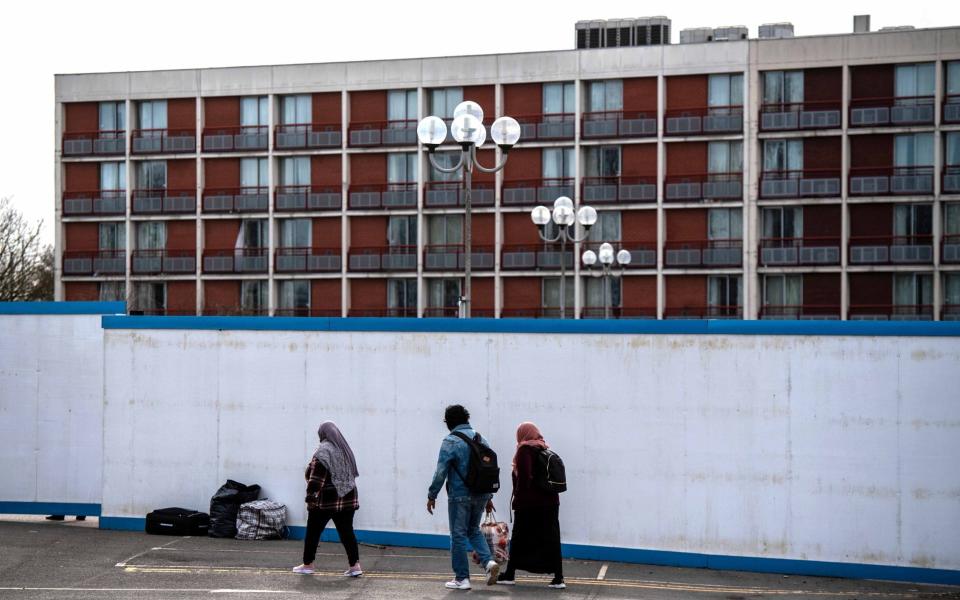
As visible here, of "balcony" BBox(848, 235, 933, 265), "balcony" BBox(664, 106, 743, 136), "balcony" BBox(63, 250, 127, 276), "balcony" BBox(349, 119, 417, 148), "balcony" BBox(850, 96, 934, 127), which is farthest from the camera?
"balcony" BBox(63, 250, 127, 276)

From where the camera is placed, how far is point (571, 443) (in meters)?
14.0

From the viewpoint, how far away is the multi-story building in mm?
55875

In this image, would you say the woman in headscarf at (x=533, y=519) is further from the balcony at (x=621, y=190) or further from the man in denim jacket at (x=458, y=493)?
the balcony at (x=621, y=190)

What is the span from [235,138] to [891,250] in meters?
32.5

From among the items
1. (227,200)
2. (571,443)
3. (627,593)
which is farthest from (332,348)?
(227,200)

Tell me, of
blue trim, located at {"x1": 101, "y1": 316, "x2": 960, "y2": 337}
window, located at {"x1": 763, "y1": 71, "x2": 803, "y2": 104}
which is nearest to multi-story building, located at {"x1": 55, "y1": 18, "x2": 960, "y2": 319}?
window, located at {"x1": 763, "y1": 71, "x2": 803, "y2": 104}

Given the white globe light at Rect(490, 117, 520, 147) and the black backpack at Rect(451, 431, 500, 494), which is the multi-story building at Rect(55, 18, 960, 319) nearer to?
the white globe light at Rect(490, 117, 520, 147)

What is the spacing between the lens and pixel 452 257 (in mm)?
61750

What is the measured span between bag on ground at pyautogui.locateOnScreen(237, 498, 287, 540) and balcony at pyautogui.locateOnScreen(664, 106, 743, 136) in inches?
1803

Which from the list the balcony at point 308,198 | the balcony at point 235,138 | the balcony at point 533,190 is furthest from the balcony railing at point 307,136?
the balcony at point 533,190

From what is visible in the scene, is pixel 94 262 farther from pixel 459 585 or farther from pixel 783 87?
pixel 459 585

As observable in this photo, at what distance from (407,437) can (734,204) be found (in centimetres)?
4522

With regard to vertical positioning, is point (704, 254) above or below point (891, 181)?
below

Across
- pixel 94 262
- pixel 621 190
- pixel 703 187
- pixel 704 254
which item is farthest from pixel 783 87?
pixel 94 262
